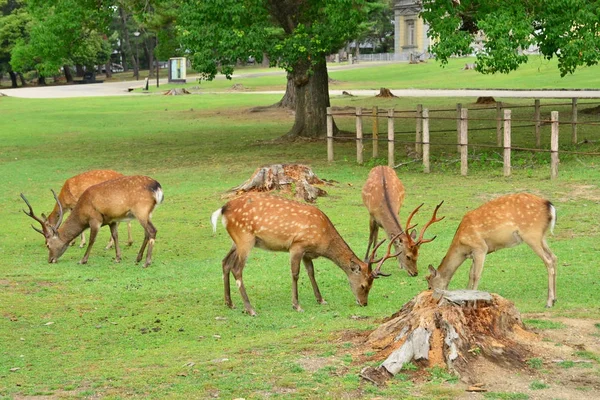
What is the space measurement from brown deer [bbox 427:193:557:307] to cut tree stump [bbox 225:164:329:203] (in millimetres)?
6761

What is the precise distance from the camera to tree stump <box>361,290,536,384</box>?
718 cm

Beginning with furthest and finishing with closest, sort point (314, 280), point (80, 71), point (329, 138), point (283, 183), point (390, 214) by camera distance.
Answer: point (80, 71), point (329, 138), point (283, 183), point (390, 214), point (314, 280)

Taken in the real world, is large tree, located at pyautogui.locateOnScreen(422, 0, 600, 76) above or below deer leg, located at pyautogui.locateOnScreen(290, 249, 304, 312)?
above

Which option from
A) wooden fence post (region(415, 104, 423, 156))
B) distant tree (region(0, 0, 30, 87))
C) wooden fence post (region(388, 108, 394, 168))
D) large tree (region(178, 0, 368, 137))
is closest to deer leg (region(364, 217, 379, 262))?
wooden fence post (region(388, 108, 394, 168))

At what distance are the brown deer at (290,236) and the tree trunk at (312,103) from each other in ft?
49.1

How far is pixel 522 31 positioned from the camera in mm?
18734

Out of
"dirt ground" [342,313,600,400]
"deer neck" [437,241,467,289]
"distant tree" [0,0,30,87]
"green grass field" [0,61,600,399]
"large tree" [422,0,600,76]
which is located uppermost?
"distant tree" [0,0,30,87]

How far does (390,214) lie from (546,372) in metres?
4.67

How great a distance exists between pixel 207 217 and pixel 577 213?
5753 mm

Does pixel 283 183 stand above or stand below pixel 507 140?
below

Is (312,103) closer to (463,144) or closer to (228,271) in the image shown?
(463,144)

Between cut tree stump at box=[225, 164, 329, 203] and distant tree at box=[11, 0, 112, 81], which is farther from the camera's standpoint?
distant tree at box=[11, 0, 112, 81]

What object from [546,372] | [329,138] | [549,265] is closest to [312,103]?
[329,138]

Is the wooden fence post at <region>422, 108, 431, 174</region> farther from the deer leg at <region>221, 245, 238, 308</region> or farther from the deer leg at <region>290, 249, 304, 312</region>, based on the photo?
the deer leg at <region>290, 249, 304, 312</region>
